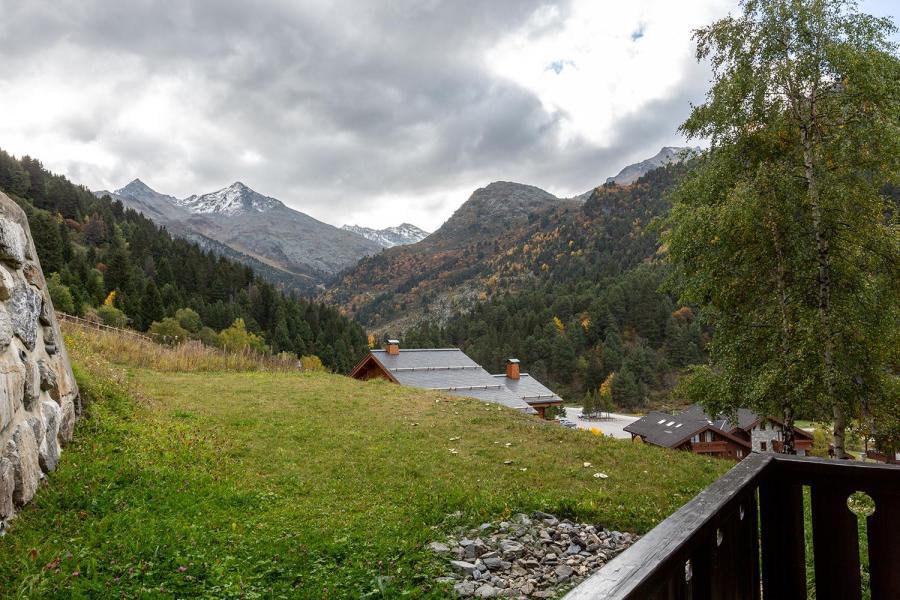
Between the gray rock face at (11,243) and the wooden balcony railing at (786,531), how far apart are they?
7691 millimetres

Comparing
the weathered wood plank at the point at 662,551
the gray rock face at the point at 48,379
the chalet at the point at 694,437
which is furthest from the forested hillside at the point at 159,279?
the weathered wood plank at the point at 662,551

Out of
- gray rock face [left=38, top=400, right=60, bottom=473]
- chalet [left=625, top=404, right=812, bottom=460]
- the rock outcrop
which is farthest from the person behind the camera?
chalet [left=625, top=404, right=812, bottom=460]

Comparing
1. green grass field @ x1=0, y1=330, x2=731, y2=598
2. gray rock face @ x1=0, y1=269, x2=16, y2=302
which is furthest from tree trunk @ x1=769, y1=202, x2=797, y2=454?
gray rock face @ x1=0, y1=269, x2=16, y2=302

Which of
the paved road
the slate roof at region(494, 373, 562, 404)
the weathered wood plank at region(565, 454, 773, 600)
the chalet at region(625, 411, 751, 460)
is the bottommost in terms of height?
the paved road

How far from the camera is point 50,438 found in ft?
21.7

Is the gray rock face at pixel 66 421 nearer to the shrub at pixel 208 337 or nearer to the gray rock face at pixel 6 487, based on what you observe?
the gray rock face at pixel 6 487

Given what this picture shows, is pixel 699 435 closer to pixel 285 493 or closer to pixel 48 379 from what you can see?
pixel 285 493

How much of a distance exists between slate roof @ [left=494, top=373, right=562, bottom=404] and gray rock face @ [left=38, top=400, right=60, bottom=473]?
30754mm

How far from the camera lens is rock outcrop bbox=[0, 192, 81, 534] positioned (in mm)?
5449

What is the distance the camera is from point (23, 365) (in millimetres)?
6094

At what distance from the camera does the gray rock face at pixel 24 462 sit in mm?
5465

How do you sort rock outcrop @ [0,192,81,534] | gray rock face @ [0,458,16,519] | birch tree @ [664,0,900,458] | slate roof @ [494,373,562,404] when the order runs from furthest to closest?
slate roof @ [494,373,562,404] → birch tree @ [664,0,900,458] → rock outcrop @ [0,192,81,534] → gray rock face @ [0,458,16,519]

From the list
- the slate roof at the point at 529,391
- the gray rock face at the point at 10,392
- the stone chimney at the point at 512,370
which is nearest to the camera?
the gray rock face at the point at 10,392

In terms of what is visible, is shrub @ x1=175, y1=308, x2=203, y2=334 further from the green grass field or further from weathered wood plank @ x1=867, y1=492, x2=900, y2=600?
weathered wood plank @ x1=867, y1=492, x2=900, y2=600
